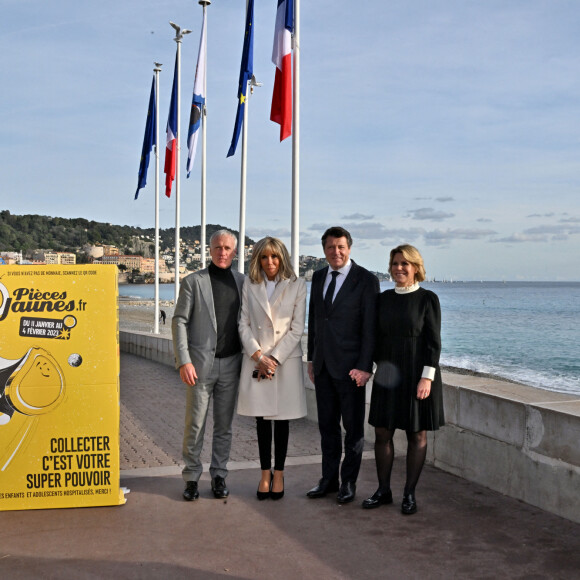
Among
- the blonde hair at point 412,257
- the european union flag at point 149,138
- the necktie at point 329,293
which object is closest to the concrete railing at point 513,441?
the blonde hair at point 412,257

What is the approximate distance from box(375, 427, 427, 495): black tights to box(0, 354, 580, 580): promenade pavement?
202 mm

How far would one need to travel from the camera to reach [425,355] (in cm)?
496

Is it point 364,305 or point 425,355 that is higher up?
point 364,305

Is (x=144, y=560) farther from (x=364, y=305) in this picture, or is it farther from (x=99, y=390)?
(x=364, y=305)

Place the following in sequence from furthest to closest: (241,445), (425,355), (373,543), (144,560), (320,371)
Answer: (241,445) → (320,371) → (425,355) → (373,543) → (144,560)

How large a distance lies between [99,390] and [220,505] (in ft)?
3.91

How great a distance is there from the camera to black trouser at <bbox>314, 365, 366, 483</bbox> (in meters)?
5.32

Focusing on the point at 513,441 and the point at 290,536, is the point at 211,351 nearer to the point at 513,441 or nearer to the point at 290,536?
the point at 290,536

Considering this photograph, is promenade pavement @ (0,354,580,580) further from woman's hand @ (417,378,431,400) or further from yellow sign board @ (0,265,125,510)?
woman's hand @ (417,378,431,400)

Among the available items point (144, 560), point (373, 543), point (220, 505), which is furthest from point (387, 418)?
point (144, 560)

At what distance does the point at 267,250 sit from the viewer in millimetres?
5348

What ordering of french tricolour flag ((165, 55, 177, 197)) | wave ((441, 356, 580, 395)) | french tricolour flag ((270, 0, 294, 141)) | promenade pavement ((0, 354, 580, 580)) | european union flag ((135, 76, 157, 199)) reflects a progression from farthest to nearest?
wave ((441, 356, 580, 395)) → european union flag ((135, 76, 157, 199)) → french tricolour flag ((165, 55, 177, 197)) → french tricolour flag ((270, 0, 294, 141)) → promenade pavement ((0, 354, 580, 580))

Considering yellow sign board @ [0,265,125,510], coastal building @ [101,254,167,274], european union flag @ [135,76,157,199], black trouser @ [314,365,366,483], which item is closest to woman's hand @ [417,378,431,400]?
black trouser @ [314,365,366,483]

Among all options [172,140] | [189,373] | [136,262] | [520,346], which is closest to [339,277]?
[189,373]
